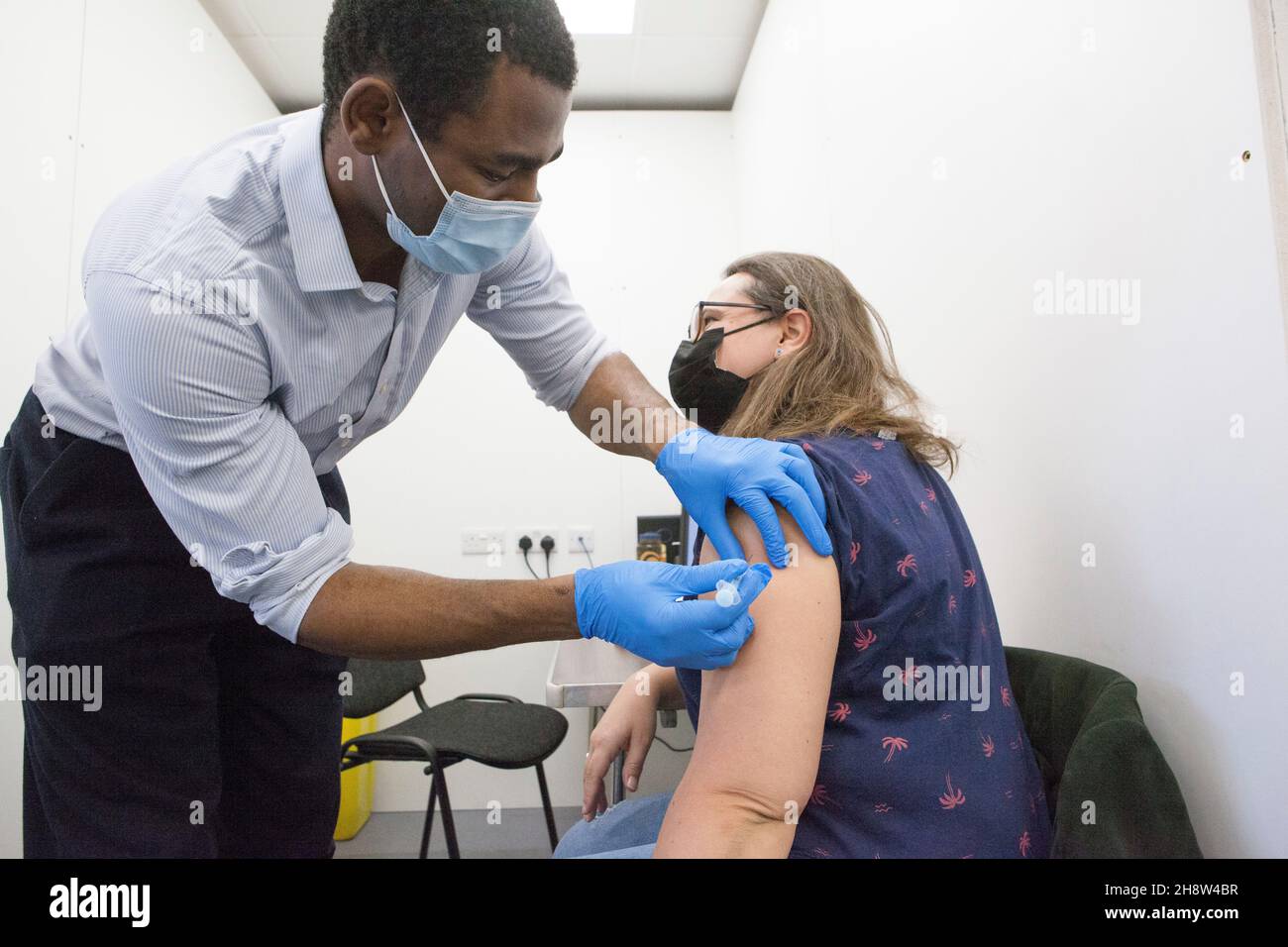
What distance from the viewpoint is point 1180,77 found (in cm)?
89

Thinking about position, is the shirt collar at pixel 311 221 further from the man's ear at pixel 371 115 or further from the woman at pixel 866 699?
the woman at pixel 866 699

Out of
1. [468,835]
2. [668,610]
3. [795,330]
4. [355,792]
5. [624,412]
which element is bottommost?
[468,835]

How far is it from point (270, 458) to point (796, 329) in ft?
2.62

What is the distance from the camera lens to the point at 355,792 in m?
2.80

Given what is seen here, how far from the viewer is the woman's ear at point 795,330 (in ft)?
3.87

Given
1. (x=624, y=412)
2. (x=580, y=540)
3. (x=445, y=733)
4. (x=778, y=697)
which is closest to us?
(x=778, y=697)

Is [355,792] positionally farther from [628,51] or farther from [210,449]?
[628,51]

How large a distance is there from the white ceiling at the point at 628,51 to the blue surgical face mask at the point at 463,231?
6.85 ft

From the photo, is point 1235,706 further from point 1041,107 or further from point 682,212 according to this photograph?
point 682,212

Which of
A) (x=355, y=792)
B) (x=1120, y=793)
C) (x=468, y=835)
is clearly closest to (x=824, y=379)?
(x=1120, y=793)

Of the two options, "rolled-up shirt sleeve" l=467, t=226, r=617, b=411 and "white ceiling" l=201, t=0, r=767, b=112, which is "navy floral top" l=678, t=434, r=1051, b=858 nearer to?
"rolled-up shirt sleeve" l=467, t=226, r=617, b=411

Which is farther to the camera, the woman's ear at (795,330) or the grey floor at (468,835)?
the grey floor at (468,835)

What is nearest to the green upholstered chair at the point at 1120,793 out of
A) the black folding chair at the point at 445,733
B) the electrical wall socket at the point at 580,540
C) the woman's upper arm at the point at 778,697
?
the woman's upper arm at the point at 778,697
